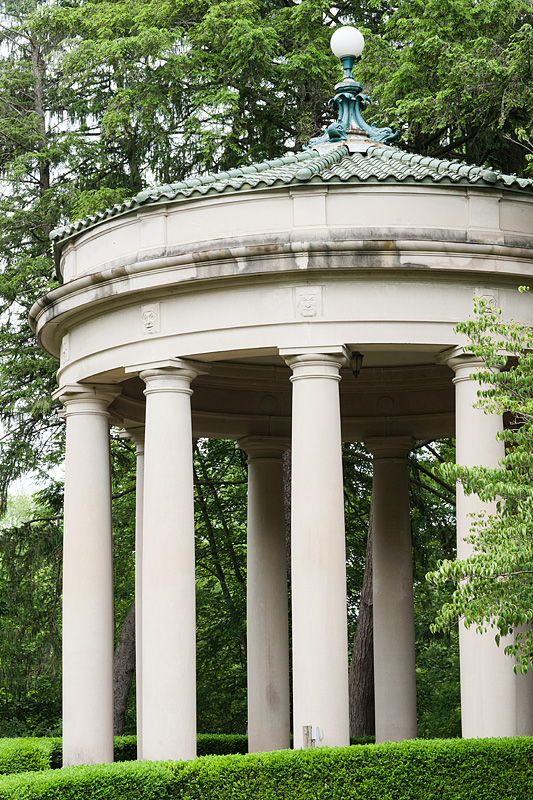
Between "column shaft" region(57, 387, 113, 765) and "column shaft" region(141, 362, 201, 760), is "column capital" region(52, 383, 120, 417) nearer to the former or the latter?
"column shaft" region(57, 387, 113, 765)

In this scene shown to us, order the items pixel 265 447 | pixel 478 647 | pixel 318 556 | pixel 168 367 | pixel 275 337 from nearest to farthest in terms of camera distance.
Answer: pixel 318 556 → pixel 478 647 → pixel 275 337 → pixel 168 367 → pixel 265 447

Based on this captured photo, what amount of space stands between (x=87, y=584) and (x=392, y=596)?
13501 millimetres

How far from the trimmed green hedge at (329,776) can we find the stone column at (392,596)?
590 inches

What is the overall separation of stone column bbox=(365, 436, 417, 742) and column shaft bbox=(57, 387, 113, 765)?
1196 centimetres

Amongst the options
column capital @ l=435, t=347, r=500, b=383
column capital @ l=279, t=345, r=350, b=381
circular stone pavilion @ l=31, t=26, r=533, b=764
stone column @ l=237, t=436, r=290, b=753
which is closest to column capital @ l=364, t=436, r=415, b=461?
stone column @ l=237, t=436, r=290, b=753

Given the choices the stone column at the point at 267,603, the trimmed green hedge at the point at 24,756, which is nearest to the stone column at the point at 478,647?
the trimmed green hedge at the point at 24,756

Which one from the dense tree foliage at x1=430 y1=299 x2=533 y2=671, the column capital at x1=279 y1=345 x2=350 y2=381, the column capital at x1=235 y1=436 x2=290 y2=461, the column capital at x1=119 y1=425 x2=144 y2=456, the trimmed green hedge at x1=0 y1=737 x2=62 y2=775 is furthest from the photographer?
the column capital at x1=235 y1=436 x2=290 y2=461

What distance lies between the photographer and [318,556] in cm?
3039

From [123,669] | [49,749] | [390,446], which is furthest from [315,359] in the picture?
[123,669]

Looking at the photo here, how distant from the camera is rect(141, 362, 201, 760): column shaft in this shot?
1234 inches

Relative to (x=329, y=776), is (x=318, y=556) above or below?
above

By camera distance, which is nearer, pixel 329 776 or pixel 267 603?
pixel 329 776

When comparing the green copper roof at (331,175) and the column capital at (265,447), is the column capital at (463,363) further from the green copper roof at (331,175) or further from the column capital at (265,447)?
A: the column capital at (265,447)

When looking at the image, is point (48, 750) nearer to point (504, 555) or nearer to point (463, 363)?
point (463, 363)
